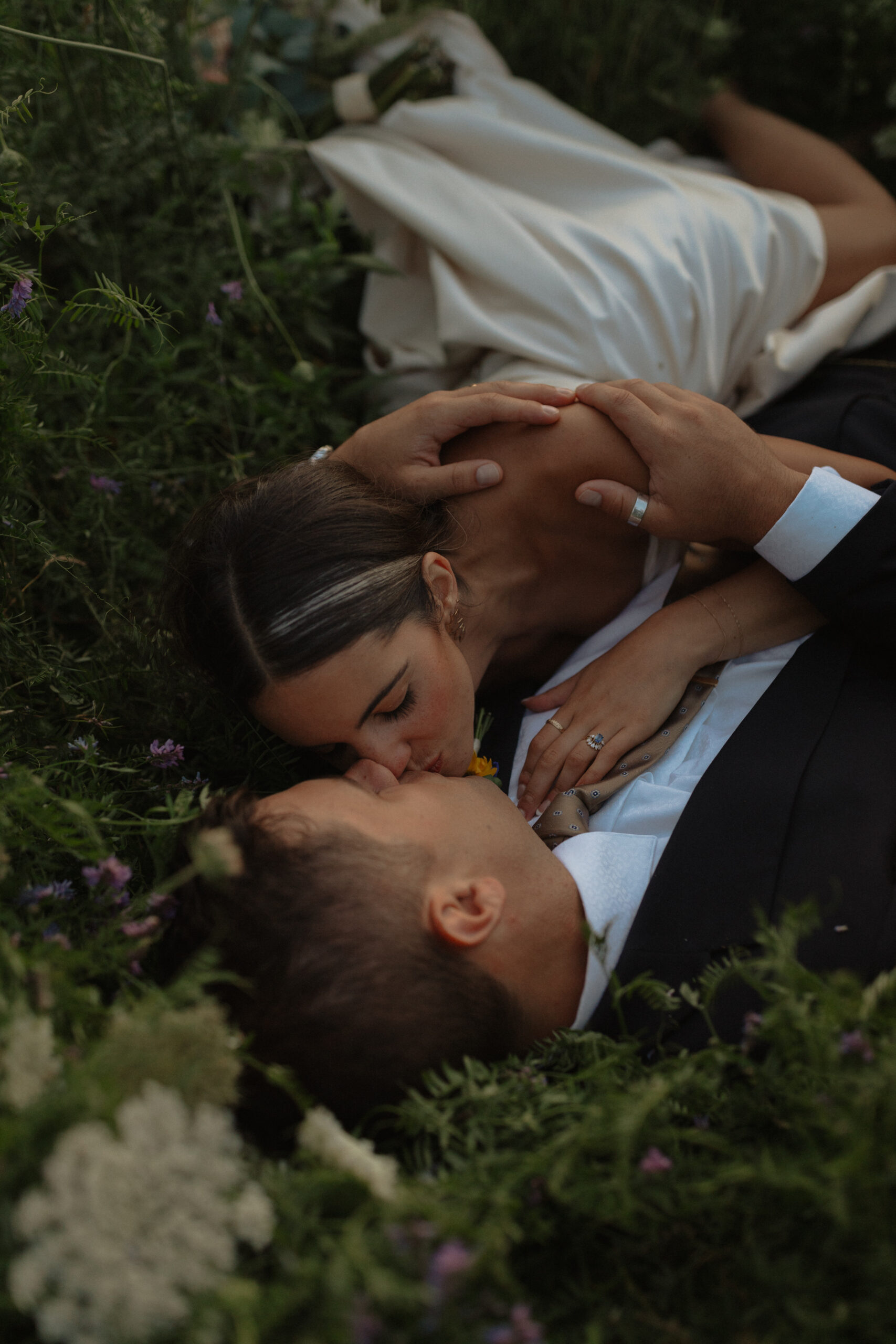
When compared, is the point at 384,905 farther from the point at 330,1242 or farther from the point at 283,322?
the point at 283,322

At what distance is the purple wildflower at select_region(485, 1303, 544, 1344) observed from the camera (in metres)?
0.93

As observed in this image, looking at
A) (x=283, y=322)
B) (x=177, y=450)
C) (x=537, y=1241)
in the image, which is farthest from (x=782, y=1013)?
(x=283, y=322)

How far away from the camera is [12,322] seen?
5.28 feet

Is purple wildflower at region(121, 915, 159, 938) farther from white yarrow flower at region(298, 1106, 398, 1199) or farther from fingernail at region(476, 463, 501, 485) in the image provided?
fingernail at region(476, 463, 501, 485)

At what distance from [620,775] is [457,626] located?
0.45 metres

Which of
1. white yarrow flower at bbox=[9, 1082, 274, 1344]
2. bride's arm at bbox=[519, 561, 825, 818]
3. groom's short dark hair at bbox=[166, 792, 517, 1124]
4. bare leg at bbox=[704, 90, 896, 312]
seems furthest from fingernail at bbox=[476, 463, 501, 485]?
white yarrow flower at bbox=[9, 1082, 274, 1344]

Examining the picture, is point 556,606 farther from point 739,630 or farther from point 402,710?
point 402,710

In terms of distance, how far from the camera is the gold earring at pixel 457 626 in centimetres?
189

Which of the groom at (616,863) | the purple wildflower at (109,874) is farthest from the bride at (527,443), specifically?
the purple wildflower at (109,874)

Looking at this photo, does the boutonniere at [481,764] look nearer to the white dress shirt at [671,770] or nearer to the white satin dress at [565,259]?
the white dress shirt at [671,770]

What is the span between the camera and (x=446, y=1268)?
2.98ft

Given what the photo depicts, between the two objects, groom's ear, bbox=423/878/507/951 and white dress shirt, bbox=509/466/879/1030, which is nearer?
groom's ear, bbox=423/878/507/951

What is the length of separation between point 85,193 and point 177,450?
0.67m

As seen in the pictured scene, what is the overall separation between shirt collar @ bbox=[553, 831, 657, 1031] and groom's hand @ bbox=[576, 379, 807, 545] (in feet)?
2.16
